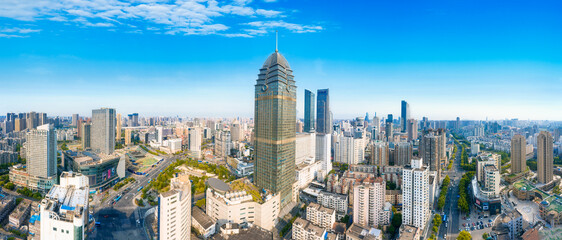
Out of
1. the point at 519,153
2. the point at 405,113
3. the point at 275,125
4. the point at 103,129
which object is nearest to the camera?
the point at 275,125

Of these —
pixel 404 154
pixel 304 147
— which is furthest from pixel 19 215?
pixel 404 154

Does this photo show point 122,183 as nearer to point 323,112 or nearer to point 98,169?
point 98,169

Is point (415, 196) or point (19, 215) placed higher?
point (415, 196)

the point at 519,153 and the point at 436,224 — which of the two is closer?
the point at 436,224

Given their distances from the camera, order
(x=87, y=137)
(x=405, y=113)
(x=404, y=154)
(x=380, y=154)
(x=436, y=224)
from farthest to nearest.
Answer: (x=405, y=113)
(x=87, y=137)
(x=380, y=154)
(x=404, y=154)
(x=436, y=224)

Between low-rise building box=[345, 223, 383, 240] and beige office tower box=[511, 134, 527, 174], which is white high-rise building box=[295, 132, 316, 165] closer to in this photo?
low-rise building box=[345, 223, 383, 240]

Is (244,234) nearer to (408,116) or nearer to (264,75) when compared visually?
(264,75)

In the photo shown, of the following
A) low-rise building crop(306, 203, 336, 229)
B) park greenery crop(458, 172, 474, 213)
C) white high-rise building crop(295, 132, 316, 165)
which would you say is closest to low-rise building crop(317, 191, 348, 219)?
low-rise building crop(306, 203, 336, 229)
